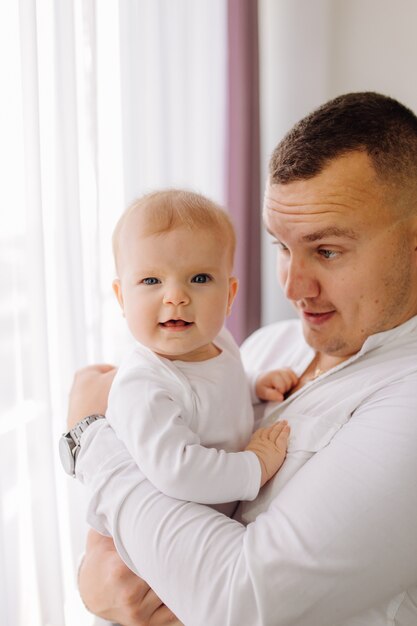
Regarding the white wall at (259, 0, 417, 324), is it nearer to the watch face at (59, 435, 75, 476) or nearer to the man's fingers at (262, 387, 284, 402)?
the man's fingers at (262, 387, 284, 402)

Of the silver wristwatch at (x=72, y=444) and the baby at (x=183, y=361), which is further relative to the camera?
the silver wristwatch at (x=72, y=444)

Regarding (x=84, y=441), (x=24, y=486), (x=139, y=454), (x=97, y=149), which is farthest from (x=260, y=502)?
(x=97, y=149)

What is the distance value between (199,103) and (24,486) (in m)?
1.68

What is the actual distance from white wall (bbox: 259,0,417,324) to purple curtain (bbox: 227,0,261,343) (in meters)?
0.10

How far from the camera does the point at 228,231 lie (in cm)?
128

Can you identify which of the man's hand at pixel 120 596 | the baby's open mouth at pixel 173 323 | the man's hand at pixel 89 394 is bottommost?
the man's hand at pixel 120 596

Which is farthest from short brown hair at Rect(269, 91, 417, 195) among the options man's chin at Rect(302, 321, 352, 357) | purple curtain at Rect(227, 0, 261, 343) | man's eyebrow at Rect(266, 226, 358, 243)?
purple curtain at Rect(227, 0, 261, 343)

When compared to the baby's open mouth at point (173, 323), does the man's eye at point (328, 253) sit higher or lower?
higher

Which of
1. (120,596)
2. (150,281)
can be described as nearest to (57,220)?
(150,281)

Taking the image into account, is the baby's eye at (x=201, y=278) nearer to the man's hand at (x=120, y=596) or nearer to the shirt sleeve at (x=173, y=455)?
the shirt sleeve at (x=173, y=455)

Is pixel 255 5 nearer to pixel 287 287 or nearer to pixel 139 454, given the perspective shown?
pixel 287 287

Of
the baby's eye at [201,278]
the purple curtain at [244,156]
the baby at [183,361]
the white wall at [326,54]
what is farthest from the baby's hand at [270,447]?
the white wall at [326,54]

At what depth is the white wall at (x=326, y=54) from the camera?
2.49m

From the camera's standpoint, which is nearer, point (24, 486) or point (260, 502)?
point (260, 502)
